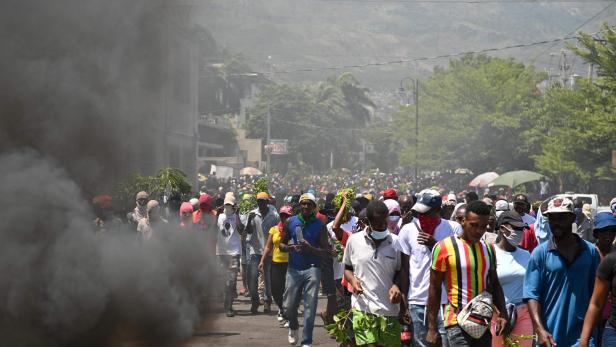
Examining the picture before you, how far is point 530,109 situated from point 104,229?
158 feet

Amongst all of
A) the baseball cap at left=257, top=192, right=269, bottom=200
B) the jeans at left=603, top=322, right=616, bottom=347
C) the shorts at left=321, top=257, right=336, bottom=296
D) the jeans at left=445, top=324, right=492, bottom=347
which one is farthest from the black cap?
the baseball cap at left=257, top=192, right=269, bottom=200

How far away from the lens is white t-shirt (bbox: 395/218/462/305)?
28.0 ft

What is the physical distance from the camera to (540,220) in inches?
457

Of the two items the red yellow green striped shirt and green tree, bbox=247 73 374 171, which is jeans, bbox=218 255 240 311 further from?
green tree, bbox=247 73 374 171

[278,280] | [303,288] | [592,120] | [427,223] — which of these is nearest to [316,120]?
[592,120]

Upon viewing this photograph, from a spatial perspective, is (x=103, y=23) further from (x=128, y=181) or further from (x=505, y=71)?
(x=505, y=71)

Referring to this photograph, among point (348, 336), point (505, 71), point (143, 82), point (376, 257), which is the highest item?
point (505, 71)

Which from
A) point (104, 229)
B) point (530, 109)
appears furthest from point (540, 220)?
point (530, 109)

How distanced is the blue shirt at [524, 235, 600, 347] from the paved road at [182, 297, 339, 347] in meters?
5.86

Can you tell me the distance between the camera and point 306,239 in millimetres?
11297

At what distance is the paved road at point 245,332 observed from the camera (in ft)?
40.6

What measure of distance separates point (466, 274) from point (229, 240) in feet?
29.5

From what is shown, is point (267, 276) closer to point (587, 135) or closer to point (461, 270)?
point (461, 270)

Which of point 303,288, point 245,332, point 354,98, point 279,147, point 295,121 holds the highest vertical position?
point 354,98
